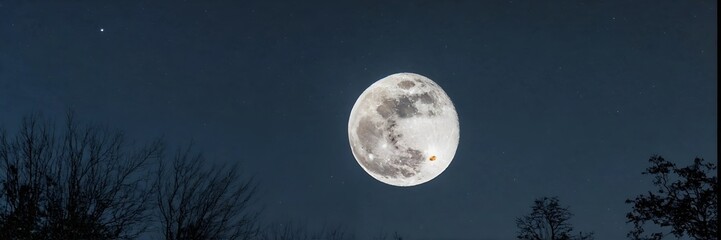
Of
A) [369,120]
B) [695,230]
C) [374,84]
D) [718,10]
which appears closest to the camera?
[718,10]

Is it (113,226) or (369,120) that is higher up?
(369,120)

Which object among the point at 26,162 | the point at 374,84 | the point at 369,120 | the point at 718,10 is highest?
the point at 374,84

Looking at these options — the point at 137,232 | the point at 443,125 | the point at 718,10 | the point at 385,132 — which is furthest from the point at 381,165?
the point at 718,10

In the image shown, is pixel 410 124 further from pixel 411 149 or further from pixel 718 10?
pixel 718 10

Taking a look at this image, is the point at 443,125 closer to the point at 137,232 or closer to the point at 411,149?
the point at 411,149

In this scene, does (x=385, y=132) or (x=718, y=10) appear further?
(x=385, y=132)

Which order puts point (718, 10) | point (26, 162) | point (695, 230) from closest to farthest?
point (718, 10)
point (26, 162)
point (695, 230)
